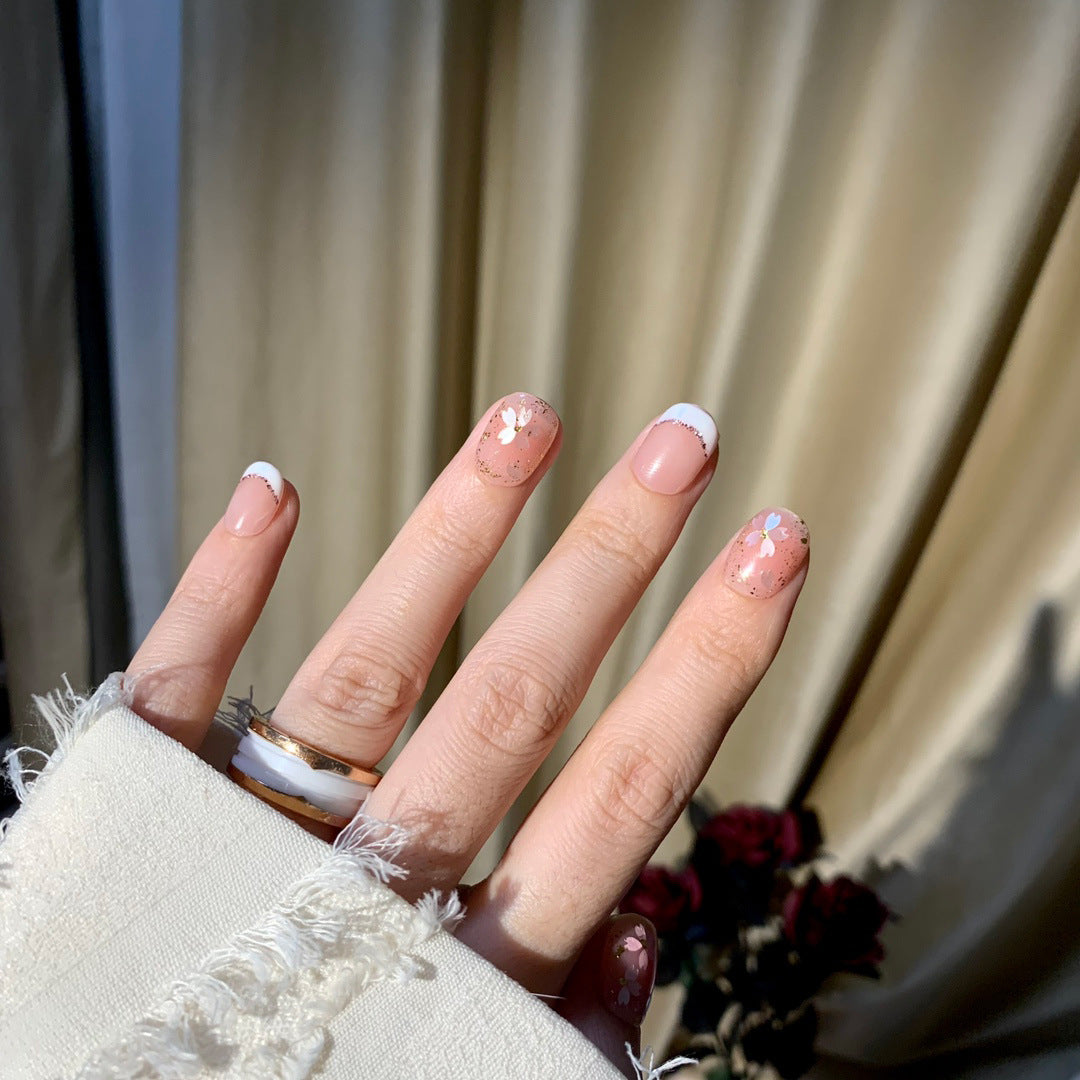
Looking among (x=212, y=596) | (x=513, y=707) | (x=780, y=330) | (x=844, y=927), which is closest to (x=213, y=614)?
(x=212, y=596)

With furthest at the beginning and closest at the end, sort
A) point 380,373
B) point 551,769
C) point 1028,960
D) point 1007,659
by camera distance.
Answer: point 551,769, point 380,373, point 1028,960, point 1007,659

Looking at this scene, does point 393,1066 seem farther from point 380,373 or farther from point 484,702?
point 380,373

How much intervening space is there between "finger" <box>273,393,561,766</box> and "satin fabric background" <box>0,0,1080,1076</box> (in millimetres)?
426

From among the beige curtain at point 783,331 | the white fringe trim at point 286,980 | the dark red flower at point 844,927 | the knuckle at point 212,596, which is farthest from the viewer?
the dark red flower at point 844,927

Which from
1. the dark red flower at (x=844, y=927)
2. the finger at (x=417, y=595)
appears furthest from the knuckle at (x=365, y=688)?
the dark red flower at (x=844, y=927)

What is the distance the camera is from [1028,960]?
37.8 inches

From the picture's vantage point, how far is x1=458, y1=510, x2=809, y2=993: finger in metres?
0.48

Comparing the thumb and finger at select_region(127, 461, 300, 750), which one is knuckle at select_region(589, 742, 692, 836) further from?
finger at select_region(127, 461, 300, 750)

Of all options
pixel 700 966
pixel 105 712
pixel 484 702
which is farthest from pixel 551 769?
pixel 105 712

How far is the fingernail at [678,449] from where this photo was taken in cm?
55

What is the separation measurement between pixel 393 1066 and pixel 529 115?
0.95 metres

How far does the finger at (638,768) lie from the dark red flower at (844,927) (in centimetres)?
57

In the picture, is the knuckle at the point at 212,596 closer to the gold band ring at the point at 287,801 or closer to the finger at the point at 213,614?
the finger at the point at 213,614

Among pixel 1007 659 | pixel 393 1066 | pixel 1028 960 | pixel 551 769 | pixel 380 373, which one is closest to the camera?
pixel 393 1066
